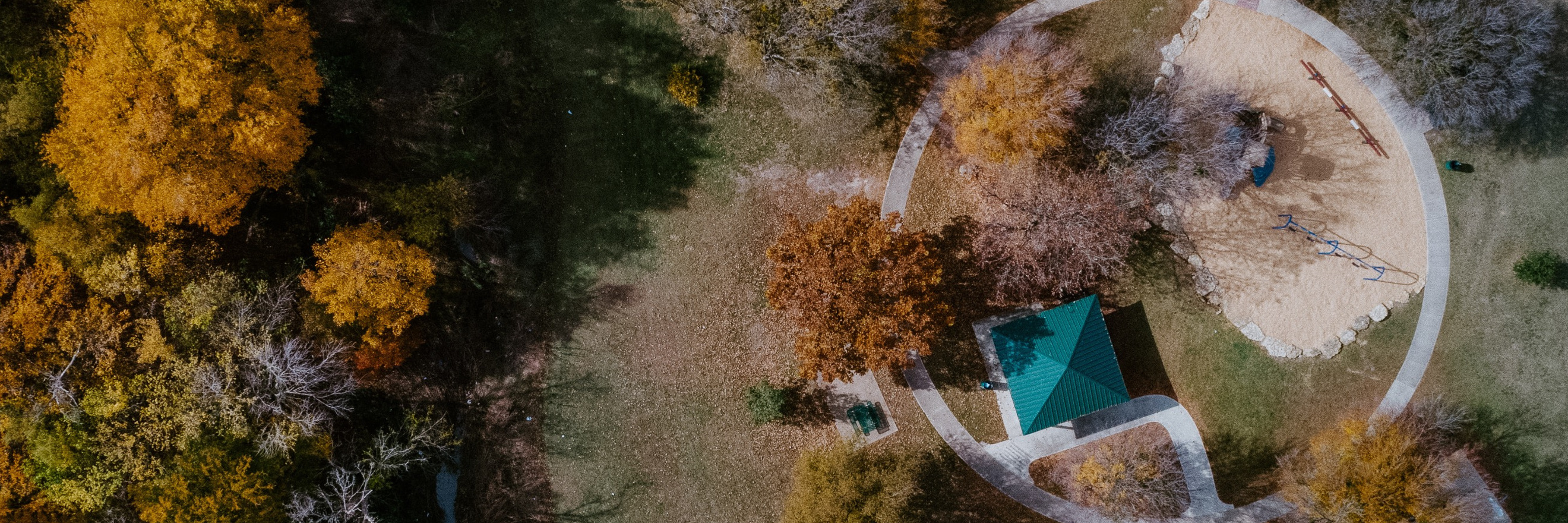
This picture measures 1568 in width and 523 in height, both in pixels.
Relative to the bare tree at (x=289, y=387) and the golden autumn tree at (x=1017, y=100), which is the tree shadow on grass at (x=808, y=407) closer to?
the golden autumn tree at (x=1017, y=100)

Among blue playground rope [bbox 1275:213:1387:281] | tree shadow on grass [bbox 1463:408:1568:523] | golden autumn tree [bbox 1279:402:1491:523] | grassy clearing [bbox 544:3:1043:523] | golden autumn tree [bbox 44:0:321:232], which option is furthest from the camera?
grassy clearing [bbox 544:3:1043:523]

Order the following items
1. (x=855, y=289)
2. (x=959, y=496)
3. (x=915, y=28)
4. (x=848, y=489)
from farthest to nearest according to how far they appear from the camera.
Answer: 1. (x=959, y=496)
2. (x=915, y=28)
3. (x=848, y=489)
4. (x=855, y=289)

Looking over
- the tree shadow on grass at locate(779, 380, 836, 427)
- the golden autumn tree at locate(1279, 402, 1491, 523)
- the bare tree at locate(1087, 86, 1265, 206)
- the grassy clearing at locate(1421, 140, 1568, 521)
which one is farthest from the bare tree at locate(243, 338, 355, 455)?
the grassy clearing at locate(1421, 140, 1568, 521)

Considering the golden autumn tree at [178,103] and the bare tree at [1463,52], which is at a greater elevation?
the golden autumn tree at [178,103]

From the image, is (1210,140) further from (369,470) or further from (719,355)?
(369,470)

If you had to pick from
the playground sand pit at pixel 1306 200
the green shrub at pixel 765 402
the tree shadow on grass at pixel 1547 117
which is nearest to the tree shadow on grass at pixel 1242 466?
the playground sand pit at pixel 1306 200

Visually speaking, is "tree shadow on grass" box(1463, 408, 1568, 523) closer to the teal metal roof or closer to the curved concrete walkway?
the curved concrete walkway

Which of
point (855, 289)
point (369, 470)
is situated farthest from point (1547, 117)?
point (369, 470)
